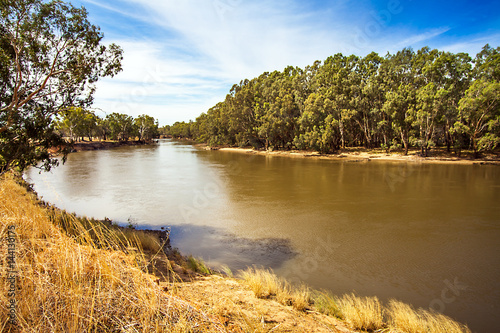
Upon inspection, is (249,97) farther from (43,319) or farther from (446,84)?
(43,319)

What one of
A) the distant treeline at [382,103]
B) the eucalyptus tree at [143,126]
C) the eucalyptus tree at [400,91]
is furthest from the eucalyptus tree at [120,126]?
the eucalyptus tree at [400,91]

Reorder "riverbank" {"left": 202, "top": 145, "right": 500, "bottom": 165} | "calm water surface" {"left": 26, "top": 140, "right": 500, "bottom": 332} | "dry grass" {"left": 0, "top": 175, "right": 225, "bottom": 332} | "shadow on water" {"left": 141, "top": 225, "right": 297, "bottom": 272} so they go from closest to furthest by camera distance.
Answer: "dry grass" {"left": 0, "top": 175, "right": 225, "bottom": 332}
"calm water surface" {"left": 26, "top": 140, "right": 500, "bottom": 332}
"shadow on water" {"left": 141, "top": 225, "right": 297, "bottom": 272}
"riverbank" {"left": 202, "top": 145, "right": 500, "bottom": 165}

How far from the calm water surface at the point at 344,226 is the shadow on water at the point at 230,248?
4cm

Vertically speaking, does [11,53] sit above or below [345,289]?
above

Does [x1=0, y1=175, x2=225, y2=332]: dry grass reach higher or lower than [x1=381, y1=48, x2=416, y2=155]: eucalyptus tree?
lower

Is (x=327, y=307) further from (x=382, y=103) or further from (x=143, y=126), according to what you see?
(x=143, y=126)

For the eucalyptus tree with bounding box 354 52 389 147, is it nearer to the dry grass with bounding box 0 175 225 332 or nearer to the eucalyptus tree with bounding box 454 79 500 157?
the eucalyptus tree with bounding box 454 79 500 157

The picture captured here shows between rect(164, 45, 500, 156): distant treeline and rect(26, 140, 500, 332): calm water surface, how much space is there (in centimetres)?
1258

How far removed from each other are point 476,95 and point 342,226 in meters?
31.3

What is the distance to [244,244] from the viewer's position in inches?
396

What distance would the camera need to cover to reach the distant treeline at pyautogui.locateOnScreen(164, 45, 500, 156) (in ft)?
106

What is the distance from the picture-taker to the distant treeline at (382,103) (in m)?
32.3

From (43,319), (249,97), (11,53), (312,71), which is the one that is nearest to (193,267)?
(43,319)

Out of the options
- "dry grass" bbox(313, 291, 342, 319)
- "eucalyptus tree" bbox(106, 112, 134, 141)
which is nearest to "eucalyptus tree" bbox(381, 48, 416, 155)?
"dry grass" bbox(313, 291, 342, 319)
